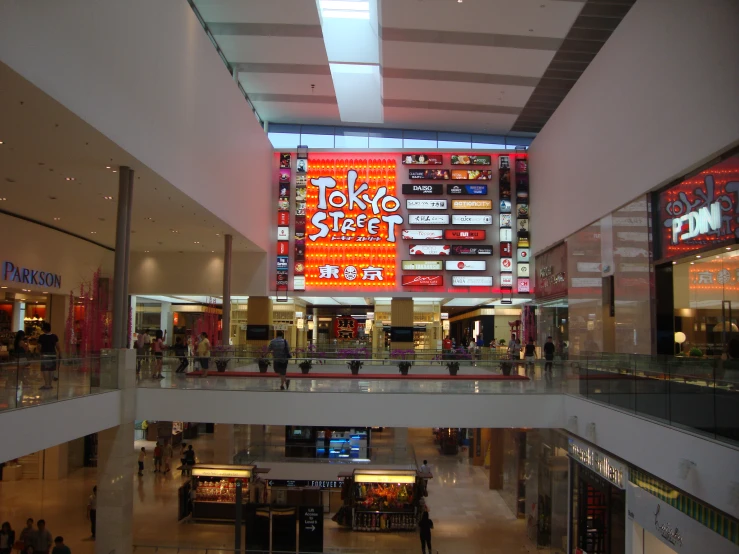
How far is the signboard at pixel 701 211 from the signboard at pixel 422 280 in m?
12.7

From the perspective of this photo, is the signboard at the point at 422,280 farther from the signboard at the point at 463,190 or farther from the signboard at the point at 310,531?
the signboard at the point at 310,531

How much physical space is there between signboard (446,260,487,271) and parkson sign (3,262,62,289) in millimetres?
14888

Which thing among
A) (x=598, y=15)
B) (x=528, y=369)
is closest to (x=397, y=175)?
(x=598, y=15)

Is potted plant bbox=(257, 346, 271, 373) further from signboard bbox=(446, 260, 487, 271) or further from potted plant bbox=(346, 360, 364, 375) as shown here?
signboard bbox=(446, 260, 487, 271)

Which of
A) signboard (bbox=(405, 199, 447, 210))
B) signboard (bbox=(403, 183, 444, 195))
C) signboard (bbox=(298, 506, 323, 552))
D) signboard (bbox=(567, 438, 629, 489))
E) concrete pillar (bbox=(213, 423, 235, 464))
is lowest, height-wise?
signboard (bbox=(298, 506, 323, 552))

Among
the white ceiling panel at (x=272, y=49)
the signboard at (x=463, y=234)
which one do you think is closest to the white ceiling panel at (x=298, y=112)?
the white ceiling panel at (x=272, y=49)

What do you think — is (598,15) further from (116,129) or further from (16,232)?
(16,232)

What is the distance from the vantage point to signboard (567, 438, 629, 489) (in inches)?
420

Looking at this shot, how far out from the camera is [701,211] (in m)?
11.9

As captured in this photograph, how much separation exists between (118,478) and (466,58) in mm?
16396

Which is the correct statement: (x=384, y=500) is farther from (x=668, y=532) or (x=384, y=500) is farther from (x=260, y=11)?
(x=260, y=11)

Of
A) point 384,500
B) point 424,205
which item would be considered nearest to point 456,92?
point 424,205

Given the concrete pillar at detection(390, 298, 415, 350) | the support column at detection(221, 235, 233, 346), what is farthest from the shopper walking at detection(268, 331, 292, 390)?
the concrete pillar at detection(390, 298, 415, 350)

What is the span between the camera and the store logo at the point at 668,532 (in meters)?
8.23
